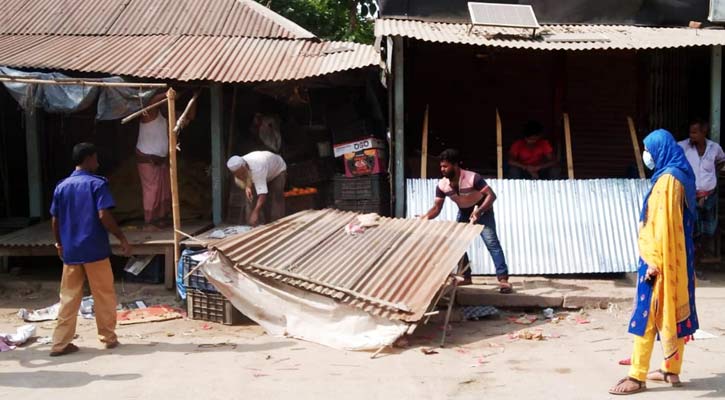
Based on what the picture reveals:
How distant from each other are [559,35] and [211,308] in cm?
523

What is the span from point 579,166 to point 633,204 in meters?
2.26

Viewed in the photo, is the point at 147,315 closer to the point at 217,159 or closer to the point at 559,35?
the point at 217,159

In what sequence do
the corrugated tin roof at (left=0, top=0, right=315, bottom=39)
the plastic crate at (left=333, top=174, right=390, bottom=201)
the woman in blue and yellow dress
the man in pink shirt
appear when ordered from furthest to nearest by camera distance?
the corrugated tin roof at (left=0, top=0, right=315, bottom=39) < the plastic crate at (left=333, top=174, right=390, bottom=201) < the man in pink shirt < the woman in blue and yellow dress

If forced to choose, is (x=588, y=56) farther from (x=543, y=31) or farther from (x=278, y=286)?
(x=278, y=286)

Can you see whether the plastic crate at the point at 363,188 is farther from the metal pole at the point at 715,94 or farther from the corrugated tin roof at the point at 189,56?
the metal pole at the point at 715,94

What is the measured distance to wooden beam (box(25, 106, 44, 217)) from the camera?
9844mm

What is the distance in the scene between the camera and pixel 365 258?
6.70 meters

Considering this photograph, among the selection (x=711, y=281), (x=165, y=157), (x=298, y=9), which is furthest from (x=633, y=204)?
(x=298, y=9)

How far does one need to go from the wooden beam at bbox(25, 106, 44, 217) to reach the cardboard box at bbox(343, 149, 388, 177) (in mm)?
4304

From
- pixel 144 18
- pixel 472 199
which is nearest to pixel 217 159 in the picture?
pixel 144 18

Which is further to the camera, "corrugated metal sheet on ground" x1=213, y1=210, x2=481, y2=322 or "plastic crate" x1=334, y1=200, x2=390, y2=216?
"plastic crate" x1=334, y1=200, x2=390, y2=216

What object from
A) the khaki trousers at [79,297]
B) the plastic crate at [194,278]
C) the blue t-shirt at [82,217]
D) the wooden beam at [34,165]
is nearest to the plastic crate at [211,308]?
the plastic crate at [194,278]

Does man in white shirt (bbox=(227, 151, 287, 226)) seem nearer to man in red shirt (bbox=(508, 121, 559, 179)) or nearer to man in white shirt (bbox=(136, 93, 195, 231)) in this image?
man in white shirt (bbox=(136, 93, 195, 231))

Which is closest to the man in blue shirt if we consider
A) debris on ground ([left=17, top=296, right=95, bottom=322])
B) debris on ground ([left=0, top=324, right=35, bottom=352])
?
debris on ground ([left=0, top=324, right=35, bottom=352])
